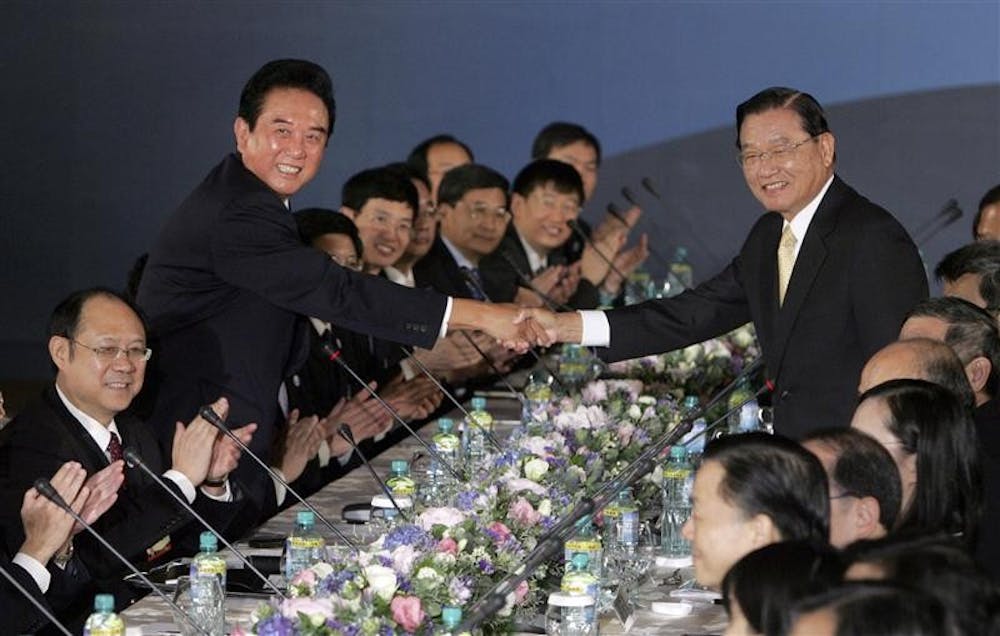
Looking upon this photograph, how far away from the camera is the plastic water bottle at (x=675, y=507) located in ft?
11.6

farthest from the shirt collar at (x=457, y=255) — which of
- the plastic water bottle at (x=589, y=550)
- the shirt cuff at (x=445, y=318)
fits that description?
the plastic water bottle at (x=589, y=550)

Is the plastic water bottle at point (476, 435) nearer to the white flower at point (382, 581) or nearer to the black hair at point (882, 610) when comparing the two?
the white flower at point (382, 581)

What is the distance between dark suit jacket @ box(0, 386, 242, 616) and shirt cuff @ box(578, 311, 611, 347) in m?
1.03

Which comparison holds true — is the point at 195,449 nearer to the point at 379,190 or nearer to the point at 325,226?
the point at 325,226

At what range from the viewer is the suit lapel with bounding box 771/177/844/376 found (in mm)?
3643

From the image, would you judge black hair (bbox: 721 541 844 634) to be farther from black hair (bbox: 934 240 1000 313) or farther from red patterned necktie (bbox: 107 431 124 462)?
black hair (bbox: 934 240 1000 313)

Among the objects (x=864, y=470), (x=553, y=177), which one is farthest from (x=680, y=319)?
(x=553, y=177)

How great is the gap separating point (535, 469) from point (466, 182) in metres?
3.21

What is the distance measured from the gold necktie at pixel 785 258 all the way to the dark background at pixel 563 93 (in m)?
4.21

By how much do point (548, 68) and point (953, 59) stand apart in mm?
1703

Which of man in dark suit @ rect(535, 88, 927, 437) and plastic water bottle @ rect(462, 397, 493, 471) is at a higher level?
man in dark suit @ rect(535, 88, 927, 437)

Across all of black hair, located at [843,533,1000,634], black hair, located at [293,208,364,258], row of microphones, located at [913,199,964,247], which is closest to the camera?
black hair, located at [843,533,1000,634]

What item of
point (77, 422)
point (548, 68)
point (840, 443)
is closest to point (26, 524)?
point (77, 422)

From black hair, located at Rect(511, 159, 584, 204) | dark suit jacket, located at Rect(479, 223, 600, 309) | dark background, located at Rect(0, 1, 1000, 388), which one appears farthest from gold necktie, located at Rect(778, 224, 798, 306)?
dark background, located at Rect(0, 1, 1000, 388)
